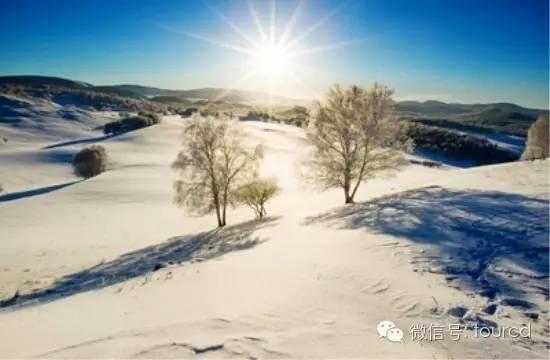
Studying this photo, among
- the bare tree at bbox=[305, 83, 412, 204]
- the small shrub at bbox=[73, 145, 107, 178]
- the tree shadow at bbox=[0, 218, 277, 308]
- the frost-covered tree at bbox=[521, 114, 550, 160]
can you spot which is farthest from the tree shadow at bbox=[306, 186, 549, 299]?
the small shrub at bbox=[73, 145, 107, 178]

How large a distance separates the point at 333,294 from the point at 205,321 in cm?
301

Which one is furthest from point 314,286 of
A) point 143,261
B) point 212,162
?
point 212,162

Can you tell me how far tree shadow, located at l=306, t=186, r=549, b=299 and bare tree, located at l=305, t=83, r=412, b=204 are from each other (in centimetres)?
671

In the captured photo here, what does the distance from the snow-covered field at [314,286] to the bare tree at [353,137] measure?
5386 mm

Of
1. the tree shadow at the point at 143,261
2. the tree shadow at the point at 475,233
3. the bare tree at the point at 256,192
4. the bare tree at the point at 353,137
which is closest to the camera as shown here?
the tree shadow at the point at 475,233

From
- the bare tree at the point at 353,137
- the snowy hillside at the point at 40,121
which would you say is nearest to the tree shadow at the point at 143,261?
the bare tree at the point at 353,137

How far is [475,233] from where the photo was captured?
12.5 m

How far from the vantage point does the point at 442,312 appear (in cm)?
729

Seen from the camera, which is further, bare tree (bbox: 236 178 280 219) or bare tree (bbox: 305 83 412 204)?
bare tree (bbox: 236 178 280 219)

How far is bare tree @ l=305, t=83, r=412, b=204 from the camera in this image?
80.9 feet

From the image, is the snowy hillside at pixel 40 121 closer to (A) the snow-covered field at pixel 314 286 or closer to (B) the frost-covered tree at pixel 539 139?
(A) the snow-covered field at pixel 314 286

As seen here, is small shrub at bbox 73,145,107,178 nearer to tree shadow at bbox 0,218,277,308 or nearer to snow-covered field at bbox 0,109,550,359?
snow-covered field at bbox 0,109,550,359

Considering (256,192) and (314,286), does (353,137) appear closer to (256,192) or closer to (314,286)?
(256,192)

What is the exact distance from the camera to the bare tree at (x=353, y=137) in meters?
24.7
